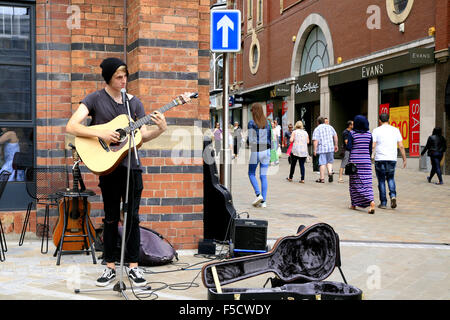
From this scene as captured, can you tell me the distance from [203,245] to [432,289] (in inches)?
101

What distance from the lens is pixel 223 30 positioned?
6480 mm

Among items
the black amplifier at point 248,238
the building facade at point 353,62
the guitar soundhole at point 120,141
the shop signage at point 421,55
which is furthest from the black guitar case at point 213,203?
the shop signage at point 421,55

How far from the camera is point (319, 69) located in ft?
86.5

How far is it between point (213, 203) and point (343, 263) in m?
1.73

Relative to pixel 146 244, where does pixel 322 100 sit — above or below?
above

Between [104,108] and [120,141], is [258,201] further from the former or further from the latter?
[120,141]

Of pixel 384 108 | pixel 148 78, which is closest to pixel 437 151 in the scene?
pixel 384 108

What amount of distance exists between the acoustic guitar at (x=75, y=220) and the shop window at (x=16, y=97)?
1.07 metres

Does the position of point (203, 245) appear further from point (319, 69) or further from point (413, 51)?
point (319, 69)

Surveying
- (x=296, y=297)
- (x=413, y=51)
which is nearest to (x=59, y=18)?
(x=296, y=297)

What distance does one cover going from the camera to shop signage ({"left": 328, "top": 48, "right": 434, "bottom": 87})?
17.4 metres

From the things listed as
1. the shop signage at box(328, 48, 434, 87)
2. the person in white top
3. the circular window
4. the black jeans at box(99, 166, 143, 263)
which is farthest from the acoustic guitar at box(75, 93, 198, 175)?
the circular window

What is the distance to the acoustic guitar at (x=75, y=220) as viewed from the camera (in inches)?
236

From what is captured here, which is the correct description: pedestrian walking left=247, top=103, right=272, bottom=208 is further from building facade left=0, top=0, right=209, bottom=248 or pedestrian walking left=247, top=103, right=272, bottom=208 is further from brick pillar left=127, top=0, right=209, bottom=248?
brick pillar left=127, top=0, right=209, bottom=248
